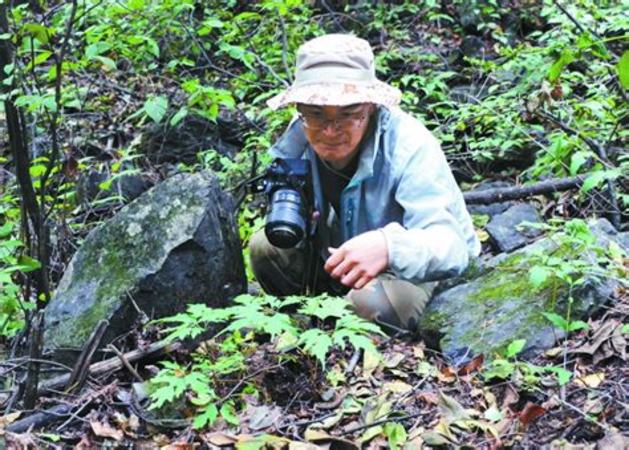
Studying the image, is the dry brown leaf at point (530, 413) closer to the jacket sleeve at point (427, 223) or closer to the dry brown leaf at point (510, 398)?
the dry brown leaf at point (510, 398)

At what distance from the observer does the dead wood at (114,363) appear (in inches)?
107

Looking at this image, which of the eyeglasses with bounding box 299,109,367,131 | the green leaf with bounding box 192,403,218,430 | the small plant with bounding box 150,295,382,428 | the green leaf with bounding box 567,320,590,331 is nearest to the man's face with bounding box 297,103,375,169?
the eyeglasses with bounding box 299,109,367,131

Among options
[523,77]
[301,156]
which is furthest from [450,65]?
→ [301,156]

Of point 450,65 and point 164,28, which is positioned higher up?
point 164,28

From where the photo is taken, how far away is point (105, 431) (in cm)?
237

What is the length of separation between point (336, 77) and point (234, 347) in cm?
116

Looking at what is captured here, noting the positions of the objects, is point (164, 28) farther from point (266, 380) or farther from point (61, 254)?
point (266, 380)

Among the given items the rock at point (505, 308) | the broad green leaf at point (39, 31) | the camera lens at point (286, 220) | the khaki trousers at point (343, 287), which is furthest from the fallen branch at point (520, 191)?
the broad green leaf at point (39, 31)

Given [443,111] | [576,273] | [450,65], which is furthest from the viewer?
[450,65]

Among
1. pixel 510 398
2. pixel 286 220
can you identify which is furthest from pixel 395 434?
pixel 286 220

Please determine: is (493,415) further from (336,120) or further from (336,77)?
(336,77)

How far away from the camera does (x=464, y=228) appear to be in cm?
323

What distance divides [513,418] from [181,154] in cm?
528

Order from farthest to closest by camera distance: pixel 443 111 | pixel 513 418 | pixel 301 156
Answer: pixel 443 111, pixel 301 156, pixel 513 418
